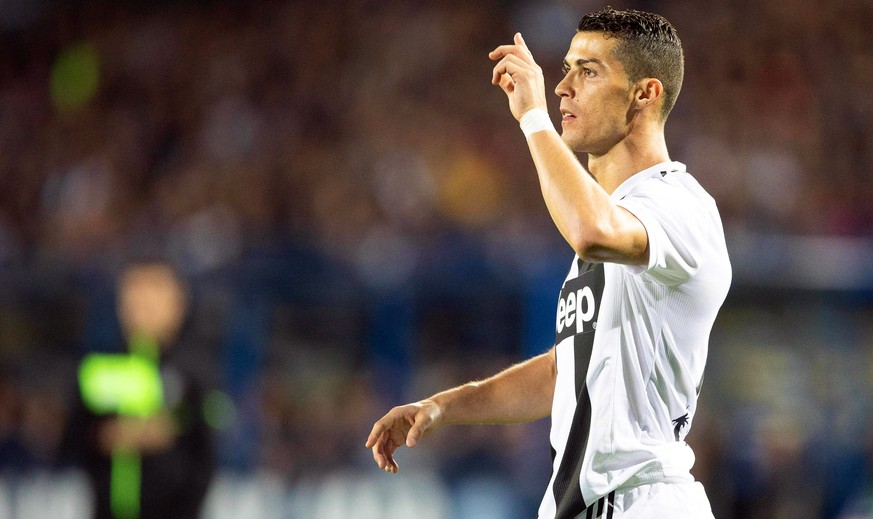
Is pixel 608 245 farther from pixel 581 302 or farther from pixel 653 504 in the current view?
pixel 653 504

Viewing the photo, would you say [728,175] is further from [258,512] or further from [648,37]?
[648,37]

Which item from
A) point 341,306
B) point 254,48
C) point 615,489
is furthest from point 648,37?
point 254,48

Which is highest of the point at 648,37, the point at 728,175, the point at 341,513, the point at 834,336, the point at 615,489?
the point at 728,175

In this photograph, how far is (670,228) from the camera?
2.78m

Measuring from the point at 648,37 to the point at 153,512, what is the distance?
3330 mm

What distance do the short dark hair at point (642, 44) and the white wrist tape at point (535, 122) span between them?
0.44m

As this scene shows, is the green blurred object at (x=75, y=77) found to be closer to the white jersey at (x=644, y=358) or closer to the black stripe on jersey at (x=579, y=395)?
the black stripe on jersey at (x=579, y=395)

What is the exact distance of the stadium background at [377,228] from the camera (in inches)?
303

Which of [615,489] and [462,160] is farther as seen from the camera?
[462,160]

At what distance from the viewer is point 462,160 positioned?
32.8 feet

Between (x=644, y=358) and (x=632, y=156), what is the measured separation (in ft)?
1.97

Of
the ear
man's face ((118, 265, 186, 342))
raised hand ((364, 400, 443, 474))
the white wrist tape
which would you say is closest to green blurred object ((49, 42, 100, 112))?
man's face ((118, 265, 186, 342))

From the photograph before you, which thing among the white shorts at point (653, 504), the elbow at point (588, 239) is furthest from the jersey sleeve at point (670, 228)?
the white shorts at point (653, 504)

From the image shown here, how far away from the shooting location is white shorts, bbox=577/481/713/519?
2793mm
